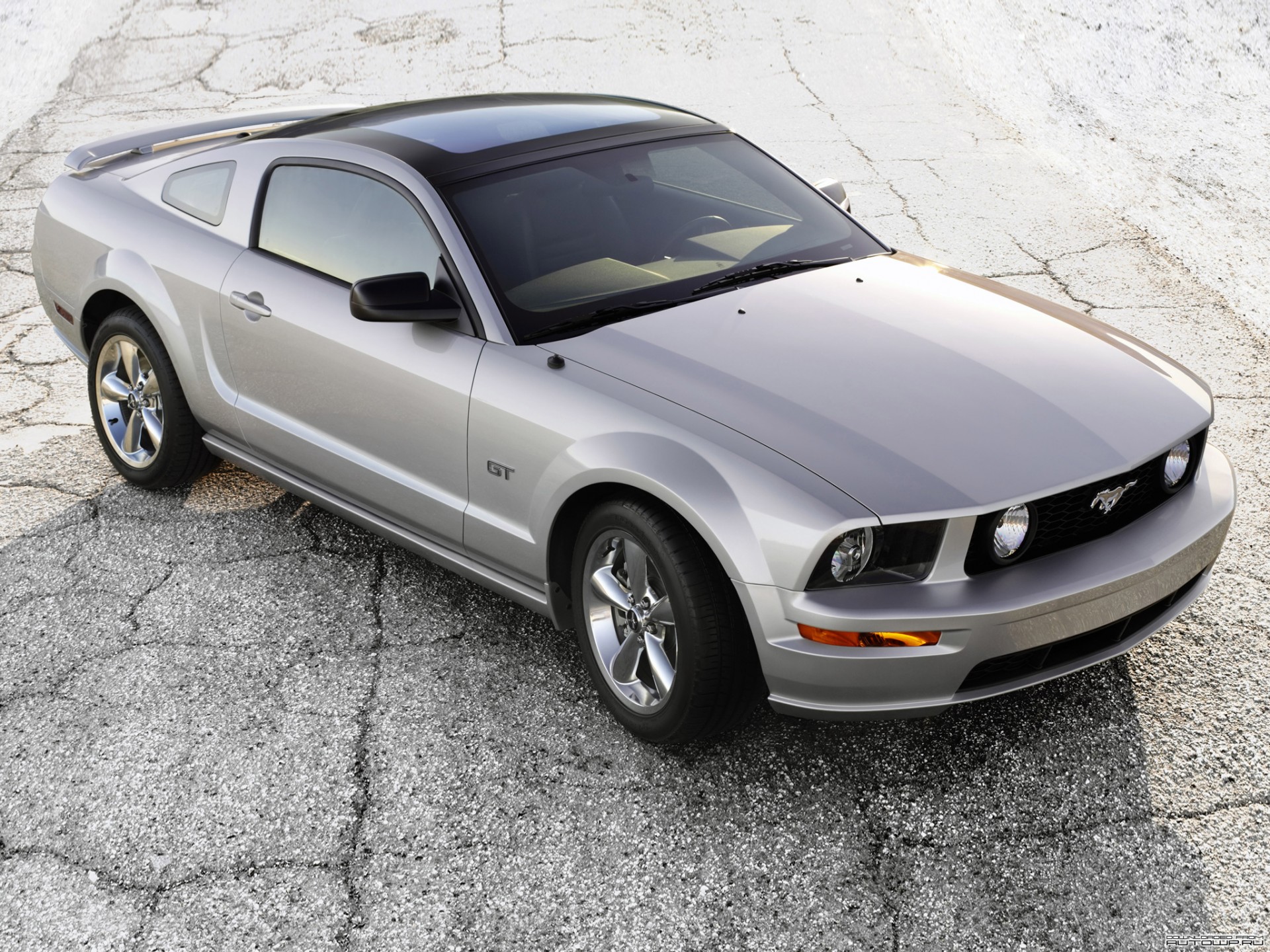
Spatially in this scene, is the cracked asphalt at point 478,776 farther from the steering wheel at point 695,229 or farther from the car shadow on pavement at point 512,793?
the steering wheel at point 695,229

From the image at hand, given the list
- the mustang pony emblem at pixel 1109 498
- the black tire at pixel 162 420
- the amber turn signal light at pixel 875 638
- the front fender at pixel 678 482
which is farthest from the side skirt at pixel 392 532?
the mustang pony emblem at pixel 1109 498

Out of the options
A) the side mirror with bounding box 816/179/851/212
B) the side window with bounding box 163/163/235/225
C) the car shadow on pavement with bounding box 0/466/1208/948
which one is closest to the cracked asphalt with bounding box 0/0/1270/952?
the car shadow on pavement with bounding box 0/466/1208/948

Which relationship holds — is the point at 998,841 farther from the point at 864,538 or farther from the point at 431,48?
the point at 431,48

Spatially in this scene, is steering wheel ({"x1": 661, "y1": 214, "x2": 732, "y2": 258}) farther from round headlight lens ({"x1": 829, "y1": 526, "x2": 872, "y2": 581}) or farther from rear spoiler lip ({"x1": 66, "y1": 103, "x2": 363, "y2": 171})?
rear spoiler lip ({"x1": 66, "y1": 103, "x2": 363, "y2": 171})

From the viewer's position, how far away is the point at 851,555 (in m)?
2.83

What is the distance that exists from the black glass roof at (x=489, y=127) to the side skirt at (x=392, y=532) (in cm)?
116

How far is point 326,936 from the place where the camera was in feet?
9.25

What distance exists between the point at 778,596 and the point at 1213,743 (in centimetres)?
143

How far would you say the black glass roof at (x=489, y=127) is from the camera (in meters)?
3.92

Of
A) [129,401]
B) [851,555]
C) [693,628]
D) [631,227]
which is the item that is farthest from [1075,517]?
[129,401]

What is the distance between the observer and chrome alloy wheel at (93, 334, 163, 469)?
4.81 metres

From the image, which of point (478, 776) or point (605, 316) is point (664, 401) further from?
point (478, 776)

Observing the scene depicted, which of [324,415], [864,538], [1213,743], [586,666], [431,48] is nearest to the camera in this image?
[864,538]

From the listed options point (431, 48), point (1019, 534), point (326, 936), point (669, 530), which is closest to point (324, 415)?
point (669, 530)
